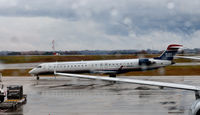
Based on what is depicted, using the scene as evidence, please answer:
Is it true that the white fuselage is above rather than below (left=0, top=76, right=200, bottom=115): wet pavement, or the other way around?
above

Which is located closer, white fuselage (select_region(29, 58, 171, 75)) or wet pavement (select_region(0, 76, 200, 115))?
wet pavement (select_region(0, 76, 200, 115))

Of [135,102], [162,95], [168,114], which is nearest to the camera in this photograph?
[168,114]

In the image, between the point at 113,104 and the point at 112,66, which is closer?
the point at 113,104

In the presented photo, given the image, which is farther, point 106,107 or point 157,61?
point 157,61

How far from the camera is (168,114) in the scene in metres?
18.0

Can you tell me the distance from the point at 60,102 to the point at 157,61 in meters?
22.3

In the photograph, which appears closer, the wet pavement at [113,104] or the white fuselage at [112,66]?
the wet pavement at [113,104]

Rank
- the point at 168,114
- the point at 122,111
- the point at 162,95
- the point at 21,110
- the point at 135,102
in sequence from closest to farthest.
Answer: the point at 168,114 < the point at 122,111 < the point at 21,110 < the point at 135,102 < the point at 162,95

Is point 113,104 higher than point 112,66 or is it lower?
lower

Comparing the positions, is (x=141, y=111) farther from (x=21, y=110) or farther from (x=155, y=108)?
(x=21, y=110)

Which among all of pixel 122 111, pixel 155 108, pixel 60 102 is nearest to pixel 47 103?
pixel 60 102

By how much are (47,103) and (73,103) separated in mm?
2342

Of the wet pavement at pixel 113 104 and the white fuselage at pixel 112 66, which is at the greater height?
the white fuselage at pixel 112 66

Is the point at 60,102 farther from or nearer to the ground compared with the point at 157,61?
nearer to the ground
